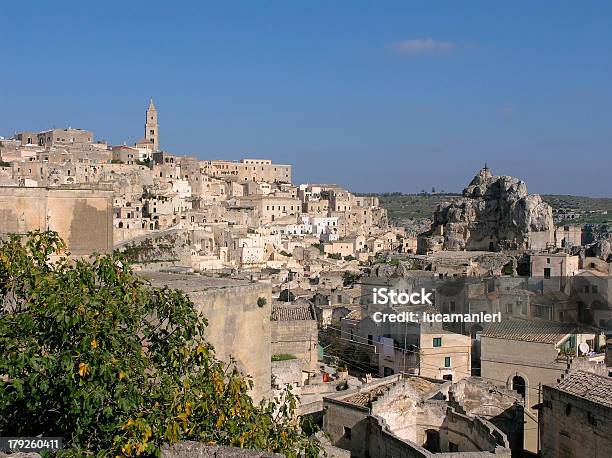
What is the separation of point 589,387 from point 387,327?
10409 millimetres

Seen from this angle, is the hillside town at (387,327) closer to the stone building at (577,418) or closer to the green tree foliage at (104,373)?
the stone building at (577,418)

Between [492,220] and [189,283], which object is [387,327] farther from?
[492,220]

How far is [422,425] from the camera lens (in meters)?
14.7

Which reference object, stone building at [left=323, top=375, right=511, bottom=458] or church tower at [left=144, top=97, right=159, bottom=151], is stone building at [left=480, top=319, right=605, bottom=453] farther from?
church tower at [left=144, top=97, right=159, bottom=151]

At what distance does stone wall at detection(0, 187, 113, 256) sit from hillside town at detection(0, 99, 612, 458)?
0.02 meters

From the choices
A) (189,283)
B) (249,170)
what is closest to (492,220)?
(249,170)

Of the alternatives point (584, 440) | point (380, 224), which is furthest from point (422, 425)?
point (380, 224)

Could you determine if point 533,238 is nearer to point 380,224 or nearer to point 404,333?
point 380,224

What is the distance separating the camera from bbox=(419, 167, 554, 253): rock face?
64.8 meters

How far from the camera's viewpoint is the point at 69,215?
1045 centimetres

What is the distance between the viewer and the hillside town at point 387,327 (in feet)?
34.4

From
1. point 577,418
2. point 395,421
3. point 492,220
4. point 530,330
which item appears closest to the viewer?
point 577,418

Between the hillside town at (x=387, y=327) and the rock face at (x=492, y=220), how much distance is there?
0.36 meters

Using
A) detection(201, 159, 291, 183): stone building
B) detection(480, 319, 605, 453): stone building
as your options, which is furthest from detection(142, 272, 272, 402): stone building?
detection(201, 159, 291, 183): stone building
